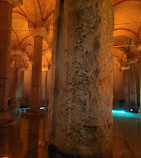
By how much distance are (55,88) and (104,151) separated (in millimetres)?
1295

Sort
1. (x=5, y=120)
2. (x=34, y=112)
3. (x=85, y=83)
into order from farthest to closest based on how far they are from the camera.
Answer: (x=34, y=112) → (x=5, y=120) → (x=85, y=83)

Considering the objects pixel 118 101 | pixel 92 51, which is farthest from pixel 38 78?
pixel 118 101

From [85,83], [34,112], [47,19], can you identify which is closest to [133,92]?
[34,112]

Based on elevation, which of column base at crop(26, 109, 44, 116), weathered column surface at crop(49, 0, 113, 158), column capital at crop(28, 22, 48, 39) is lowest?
column base at crop(26, 109, 44, 116)

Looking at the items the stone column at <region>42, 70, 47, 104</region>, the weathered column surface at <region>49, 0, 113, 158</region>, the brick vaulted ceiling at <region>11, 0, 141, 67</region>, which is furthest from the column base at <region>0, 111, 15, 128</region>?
the stone column at <region>42, 70, 47, 104</region>

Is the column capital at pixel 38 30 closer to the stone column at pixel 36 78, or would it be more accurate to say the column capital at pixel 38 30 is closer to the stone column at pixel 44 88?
the stone column at pixel 36 78

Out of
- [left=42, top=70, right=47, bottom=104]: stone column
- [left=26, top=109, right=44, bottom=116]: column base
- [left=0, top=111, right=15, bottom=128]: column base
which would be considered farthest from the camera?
[left=42, top=70, right=47, bottom=104]: stone column

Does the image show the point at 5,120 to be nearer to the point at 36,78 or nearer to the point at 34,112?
the point at 34,112

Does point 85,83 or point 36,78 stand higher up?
point 36,78

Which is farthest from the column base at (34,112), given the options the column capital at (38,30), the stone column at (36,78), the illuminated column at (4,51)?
the column capital at (38,30)

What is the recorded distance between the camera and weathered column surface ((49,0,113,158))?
2.20 m

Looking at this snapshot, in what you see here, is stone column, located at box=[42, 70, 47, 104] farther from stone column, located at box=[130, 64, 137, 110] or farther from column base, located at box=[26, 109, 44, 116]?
column base, located at box=[26, 109, 44, 116]

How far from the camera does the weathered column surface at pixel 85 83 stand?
86.7 inches

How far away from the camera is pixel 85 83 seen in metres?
2.28
